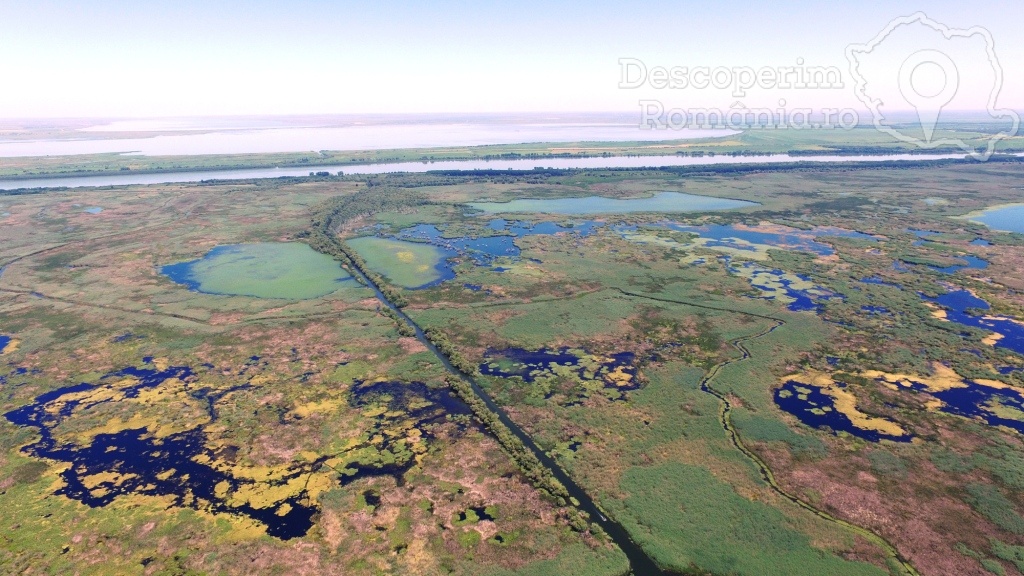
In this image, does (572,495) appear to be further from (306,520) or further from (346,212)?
(346,212)

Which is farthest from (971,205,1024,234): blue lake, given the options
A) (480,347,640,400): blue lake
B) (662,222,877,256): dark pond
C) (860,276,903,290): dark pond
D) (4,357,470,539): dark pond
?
(4,357,470,539): dark pond

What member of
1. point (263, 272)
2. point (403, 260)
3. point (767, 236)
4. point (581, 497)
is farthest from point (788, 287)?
point (263, 272)

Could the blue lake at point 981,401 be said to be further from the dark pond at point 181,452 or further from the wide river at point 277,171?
the wide river at point 277,171

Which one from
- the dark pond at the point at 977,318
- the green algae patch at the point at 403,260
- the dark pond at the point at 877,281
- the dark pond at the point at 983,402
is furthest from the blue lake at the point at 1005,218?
the green algae patch at the point at 403,260

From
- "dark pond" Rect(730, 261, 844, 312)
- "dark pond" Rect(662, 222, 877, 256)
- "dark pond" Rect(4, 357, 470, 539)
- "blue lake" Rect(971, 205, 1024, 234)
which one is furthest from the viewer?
"blue lake" Rect(971, 205, 1024, 234)

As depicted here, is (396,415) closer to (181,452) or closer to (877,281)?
(181,452)

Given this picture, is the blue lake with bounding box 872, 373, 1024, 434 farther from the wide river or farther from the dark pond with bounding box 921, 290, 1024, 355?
the wide river

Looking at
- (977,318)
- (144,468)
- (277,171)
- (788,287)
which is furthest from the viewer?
(277,171)

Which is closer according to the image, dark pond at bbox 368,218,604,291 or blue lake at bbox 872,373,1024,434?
blue lake at bbox 872,373,1024,434

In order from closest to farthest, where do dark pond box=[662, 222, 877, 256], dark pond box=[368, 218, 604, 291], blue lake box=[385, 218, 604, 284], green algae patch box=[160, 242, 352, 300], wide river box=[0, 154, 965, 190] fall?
green algae patch box=[160, 242, 352, 300], dark pond box=[368, 218, 604, 291], blue lake box=[385, 218, 604, 284], dark pond box=[662, 222, 877, 256], wide river box=[0, 154, 965, 190]
